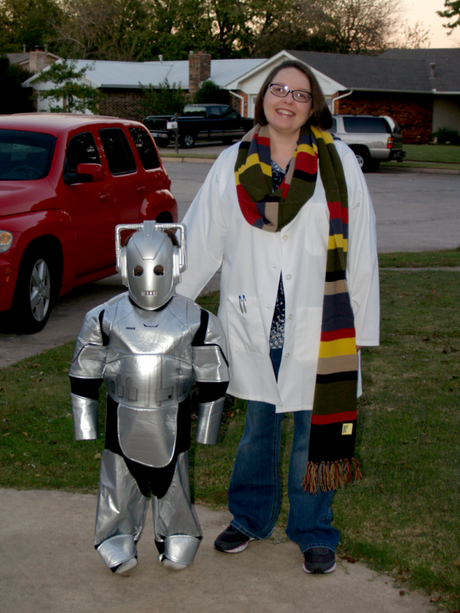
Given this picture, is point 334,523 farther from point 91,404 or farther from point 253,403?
point 91,404

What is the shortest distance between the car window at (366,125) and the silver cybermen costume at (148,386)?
23772 millimetres

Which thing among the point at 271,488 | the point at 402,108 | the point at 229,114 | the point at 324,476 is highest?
the point at 402,108

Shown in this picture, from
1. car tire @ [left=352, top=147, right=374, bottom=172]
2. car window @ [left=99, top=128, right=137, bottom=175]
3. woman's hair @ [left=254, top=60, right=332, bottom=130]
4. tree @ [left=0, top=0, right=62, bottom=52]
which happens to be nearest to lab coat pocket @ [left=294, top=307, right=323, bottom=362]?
woman's hair @ [left=254, top=60, right=332, bottom=130]

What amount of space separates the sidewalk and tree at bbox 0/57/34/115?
4272 centimetres

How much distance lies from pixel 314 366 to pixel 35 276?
4280 millimetres

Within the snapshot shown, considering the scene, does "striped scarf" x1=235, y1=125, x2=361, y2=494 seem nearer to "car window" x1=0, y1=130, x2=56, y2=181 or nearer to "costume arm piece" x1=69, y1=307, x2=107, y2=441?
"costume arm piece" x1=69, y1=307, x2=107, y2=441

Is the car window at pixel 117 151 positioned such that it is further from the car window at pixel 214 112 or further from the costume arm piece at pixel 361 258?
the car window at pixel 214 112

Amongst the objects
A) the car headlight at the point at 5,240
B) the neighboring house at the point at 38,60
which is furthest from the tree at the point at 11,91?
the car headlight at the point at 5,240

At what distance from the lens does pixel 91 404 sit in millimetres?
2875

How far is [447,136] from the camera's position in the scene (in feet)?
139

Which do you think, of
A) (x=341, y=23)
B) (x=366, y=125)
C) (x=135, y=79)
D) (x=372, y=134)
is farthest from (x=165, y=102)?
(x=341, y=23)

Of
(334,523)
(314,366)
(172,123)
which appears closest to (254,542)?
(334,523)

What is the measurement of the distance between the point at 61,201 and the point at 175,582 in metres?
4.72

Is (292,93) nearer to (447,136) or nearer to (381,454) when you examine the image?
(381,454)
